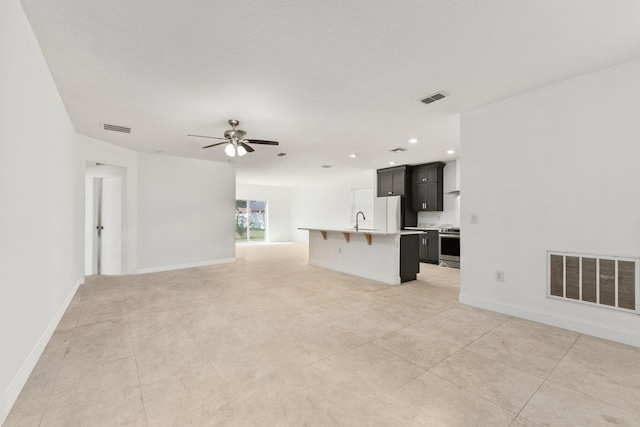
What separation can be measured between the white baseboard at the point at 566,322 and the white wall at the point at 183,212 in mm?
5801

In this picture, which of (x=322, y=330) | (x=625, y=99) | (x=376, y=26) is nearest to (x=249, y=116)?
(x=376, y=26)

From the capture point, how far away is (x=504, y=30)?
214 centimetres

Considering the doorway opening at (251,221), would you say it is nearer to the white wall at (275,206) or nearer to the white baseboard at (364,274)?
the white wall at (275,206)

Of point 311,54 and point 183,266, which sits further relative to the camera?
point 183,266

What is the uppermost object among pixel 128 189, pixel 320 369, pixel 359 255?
pixel 128 189

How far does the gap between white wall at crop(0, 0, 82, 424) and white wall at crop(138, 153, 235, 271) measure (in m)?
2.71

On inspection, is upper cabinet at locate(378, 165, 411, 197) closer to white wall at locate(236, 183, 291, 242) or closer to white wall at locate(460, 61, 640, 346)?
white wall at locate(460, 61, 640, 346)

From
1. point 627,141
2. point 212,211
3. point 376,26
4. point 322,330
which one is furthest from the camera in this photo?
point 212,211

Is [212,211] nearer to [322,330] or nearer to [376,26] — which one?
[322,330]

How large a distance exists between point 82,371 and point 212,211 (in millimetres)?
5092

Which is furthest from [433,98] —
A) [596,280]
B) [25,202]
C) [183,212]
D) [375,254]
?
[183,212]

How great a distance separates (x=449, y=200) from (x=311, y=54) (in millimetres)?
6009

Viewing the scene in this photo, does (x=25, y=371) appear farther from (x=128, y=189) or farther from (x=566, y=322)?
(x=566, y=322)

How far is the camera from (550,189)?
308 cm
